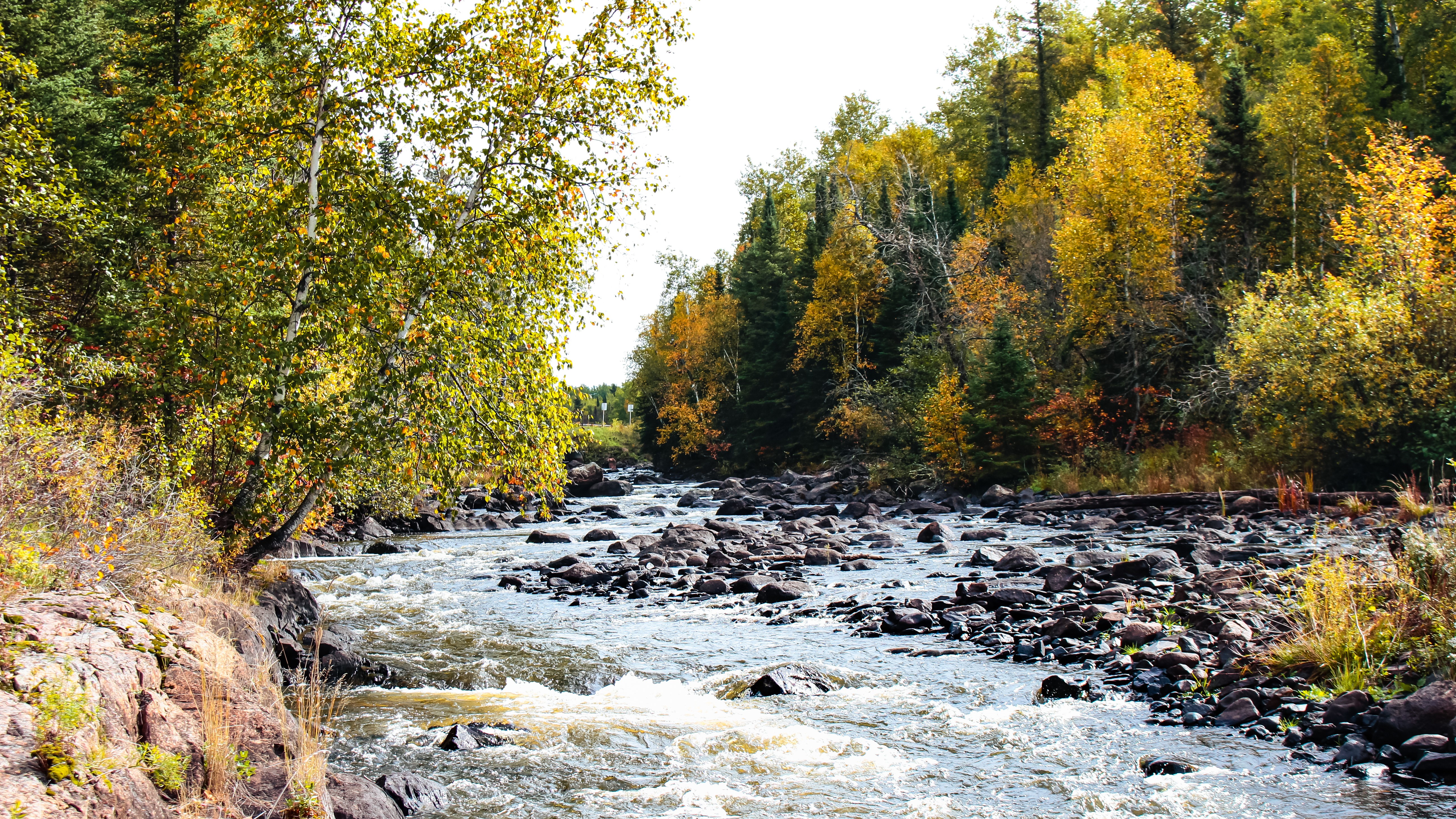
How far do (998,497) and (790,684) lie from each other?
2382 cm

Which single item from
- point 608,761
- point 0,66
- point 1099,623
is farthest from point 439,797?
point 0,66

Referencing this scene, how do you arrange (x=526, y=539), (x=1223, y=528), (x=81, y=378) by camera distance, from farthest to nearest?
(x=526, y=539) < (x=1223, y=528) < (x=81, y=378)

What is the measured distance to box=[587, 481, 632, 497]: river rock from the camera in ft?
154

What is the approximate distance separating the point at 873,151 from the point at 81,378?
54.6 meters

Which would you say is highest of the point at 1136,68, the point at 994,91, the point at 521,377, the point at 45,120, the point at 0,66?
the point at 994,91

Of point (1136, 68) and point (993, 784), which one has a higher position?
point (1136, 68)

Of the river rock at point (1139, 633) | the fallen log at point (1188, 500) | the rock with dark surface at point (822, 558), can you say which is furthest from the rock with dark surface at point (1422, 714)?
the fallen log at point (1188, 500)

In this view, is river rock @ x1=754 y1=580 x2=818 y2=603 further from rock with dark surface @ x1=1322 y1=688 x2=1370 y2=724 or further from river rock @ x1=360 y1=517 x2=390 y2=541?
river rock @ x1=360 y1=517 x2=390 y2=541

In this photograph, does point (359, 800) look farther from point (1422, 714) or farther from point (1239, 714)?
point (1422, 714)

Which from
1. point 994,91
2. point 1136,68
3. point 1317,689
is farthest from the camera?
point 994,91

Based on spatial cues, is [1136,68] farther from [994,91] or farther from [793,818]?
[793,818]

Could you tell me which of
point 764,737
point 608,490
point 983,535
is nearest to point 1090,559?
point 983,535

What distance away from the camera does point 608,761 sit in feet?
25.9

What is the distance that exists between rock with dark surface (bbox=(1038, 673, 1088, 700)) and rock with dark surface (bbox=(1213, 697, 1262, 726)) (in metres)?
1.33
